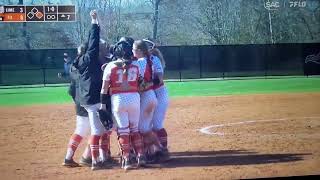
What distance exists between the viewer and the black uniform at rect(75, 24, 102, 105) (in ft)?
10.8

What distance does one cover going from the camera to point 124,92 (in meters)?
3.37

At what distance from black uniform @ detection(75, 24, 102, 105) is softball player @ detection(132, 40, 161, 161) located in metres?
0.27

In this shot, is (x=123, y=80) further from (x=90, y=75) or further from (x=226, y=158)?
(x=226, y=158)

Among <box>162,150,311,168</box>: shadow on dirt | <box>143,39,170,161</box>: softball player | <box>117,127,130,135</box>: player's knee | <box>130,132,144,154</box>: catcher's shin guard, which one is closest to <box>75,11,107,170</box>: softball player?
<box>117,127,130,135</box>: player's knee

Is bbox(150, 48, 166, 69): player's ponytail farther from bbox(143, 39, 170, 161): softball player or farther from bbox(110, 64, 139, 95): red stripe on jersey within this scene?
bbox(110, 64, 139, 95): red stripe on jersey

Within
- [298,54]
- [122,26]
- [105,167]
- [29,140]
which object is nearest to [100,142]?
[105,167]

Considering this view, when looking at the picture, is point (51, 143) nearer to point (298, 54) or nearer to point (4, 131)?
point (4, 131)

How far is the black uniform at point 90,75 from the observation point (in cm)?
329

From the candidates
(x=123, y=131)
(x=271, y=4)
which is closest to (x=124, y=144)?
(x=123, y=131)

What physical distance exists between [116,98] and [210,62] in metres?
0.83

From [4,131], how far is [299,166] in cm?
198

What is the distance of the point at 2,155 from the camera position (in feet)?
10.8
